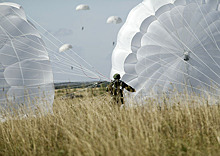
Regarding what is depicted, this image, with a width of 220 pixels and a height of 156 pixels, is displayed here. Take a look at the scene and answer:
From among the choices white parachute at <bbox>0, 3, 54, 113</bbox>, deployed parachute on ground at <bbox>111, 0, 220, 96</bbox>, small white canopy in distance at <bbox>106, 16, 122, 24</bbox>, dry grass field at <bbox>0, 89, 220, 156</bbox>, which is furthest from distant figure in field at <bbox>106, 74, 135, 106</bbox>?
small white canopy in distance at <bbox>106, 16, 122, 24</bbox>

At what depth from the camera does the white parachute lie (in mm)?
9227

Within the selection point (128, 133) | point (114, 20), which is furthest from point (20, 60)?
point (114, 20)

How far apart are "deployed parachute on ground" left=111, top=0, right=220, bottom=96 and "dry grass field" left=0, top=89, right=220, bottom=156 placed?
2924 mm

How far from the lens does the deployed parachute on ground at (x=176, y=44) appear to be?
410 inches

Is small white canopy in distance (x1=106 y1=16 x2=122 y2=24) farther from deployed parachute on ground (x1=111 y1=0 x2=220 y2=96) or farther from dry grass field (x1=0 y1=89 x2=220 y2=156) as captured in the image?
dry grass field (x1=0 y1=89 x2=220 y2=156)

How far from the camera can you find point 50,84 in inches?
376

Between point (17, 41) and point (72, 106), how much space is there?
2.59m

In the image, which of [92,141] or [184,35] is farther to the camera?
[184,35]


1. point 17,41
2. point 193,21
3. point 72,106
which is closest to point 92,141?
point 72,106

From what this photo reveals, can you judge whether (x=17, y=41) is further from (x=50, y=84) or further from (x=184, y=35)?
(x=184, y=35)

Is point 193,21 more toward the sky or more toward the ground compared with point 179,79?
more toward the sky

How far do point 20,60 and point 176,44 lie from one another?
482 centimetres

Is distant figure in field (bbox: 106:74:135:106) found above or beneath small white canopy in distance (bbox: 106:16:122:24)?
beneath

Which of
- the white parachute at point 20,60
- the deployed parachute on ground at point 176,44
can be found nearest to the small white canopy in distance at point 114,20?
the deployed parachute on ground at point 176,44
